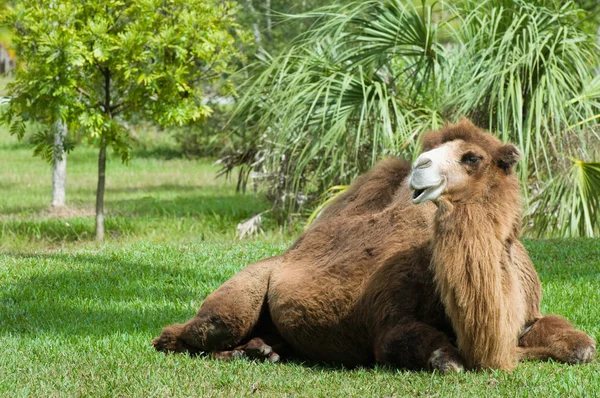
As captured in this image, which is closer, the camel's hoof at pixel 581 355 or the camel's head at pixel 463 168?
the camel's head at pixel 463 168

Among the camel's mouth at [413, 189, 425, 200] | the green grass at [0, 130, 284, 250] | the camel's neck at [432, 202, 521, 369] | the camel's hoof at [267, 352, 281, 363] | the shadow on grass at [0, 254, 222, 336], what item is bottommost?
the green grass at [0, 130, 284, 250]

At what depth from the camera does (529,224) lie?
11328mm

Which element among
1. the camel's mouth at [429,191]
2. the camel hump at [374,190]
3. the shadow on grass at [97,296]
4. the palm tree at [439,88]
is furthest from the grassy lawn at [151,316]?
the palm tree at [439,88]

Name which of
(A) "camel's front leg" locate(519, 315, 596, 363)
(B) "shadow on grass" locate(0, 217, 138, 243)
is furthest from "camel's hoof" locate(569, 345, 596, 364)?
(B) "shadow on grass" locate(0, 217, 138, 243)

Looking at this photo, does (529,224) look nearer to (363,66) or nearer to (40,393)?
(363,66)

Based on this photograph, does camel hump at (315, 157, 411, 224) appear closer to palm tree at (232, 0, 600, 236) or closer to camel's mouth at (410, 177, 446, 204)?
camel's mouth at (410, 177, 446, 204)

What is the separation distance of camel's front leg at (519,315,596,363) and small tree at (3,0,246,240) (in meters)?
7.79

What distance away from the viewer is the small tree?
38.6ft

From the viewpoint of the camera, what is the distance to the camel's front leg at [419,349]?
181 inches

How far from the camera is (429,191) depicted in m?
4.46

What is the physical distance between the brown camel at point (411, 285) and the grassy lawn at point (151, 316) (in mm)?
152

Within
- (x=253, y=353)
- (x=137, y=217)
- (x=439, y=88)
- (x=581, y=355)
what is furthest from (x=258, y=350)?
(x=137, y=217)

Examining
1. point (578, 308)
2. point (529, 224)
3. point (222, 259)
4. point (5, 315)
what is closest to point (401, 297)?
point (578, 308)

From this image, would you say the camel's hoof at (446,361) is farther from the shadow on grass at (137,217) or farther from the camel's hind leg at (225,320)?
the shadow on grass at (137,217)
